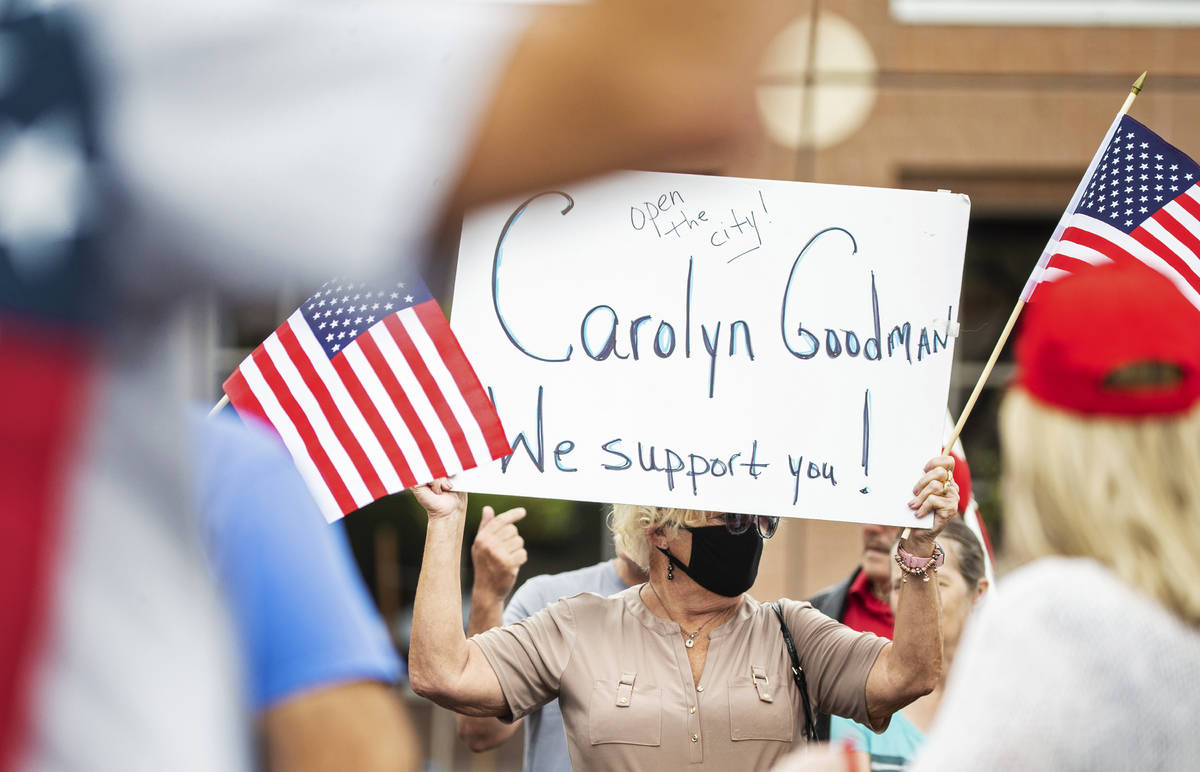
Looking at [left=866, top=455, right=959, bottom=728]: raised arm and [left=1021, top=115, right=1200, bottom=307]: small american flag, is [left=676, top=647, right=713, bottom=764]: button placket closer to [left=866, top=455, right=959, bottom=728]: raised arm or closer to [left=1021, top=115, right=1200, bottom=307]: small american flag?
[left=866, top=455, right=959, bottom=728]: raised arm

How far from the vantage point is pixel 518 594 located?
3482 millimetres

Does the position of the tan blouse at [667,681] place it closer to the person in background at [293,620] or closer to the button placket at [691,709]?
the button placket at [691,709]

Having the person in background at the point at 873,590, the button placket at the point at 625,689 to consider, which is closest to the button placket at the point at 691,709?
the button placket at the point at 625,689

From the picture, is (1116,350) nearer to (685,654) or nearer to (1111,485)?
(1111,485)

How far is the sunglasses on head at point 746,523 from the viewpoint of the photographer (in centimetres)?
301

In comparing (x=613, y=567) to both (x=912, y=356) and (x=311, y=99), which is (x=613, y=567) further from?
(x=311, y=99)

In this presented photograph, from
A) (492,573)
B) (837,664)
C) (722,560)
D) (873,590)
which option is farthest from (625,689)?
(873,590)

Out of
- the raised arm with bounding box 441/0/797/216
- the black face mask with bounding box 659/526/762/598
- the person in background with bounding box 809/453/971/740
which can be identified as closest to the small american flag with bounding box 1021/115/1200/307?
the person in background with bounding box 809/453/971/740

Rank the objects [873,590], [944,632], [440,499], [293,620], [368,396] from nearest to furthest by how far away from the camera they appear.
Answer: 1. [293,620]
2. [440,499]
3. [368,396]
4. [944,632]
5. [873,590]

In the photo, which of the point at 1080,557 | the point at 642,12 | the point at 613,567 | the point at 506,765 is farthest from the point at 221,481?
the point at 506,765

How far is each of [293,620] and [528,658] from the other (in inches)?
84.9

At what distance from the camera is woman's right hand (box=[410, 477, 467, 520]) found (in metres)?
2.82

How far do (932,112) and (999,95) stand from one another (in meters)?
0.47

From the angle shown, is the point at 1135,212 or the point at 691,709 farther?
the point at 1135,212
